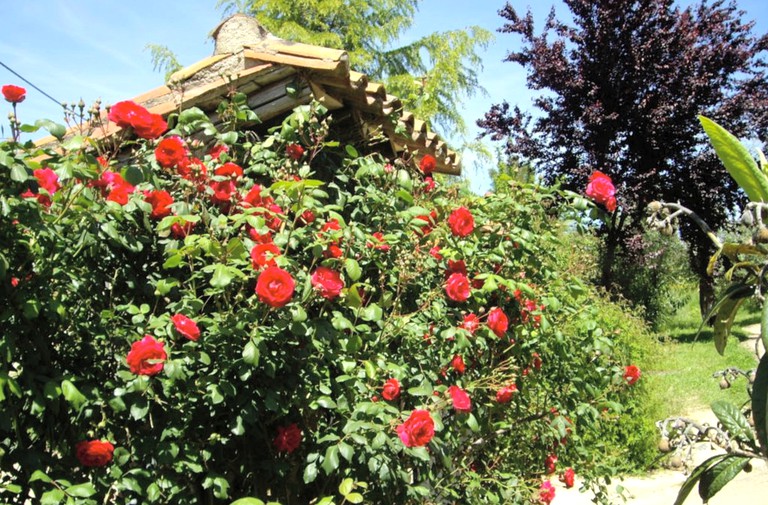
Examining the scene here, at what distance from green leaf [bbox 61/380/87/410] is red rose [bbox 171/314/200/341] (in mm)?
328

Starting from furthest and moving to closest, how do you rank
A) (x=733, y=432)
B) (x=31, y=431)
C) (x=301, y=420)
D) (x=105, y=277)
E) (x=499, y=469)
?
(x=499, y=469) < (x=301, y=420) < (x=105, y=277) < (x=31, y=431) < (x=733, y=432)

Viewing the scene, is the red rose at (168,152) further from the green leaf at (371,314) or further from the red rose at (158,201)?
the green leaf at (371,314)

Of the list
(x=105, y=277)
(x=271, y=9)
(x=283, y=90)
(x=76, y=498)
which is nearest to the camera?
(x=76, y=498)

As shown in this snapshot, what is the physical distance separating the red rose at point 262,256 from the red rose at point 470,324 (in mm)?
980

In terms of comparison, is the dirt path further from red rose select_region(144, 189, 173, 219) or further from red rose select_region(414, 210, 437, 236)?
red rose select_region(144, 189, 173, 219)

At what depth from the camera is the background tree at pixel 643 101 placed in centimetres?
1191

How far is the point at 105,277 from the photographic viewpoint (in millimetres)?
2326

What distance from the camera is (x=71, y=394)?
1930 millimetres

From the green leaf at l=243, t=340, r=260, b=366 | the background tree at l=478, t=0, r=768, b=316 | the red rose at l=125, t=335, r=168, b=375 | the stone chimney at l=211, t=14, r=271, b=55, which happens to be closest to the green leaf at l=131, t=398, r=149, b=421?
the red rose at l=125, t=335, r=168, b=375

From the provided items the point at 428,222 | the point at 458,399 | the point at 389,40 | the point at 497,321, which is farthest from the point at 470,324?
the point at 389,40

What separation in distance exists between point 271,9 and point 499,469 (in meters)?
13.5

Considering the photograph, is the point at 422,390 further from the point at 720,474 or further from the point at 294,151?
the point at 720,474

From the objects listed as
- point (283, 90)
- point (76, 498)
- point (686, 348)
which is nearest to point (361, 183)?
point (283, 90)

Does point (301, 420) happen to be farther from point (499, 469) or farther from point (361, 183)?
point (499, 469)
